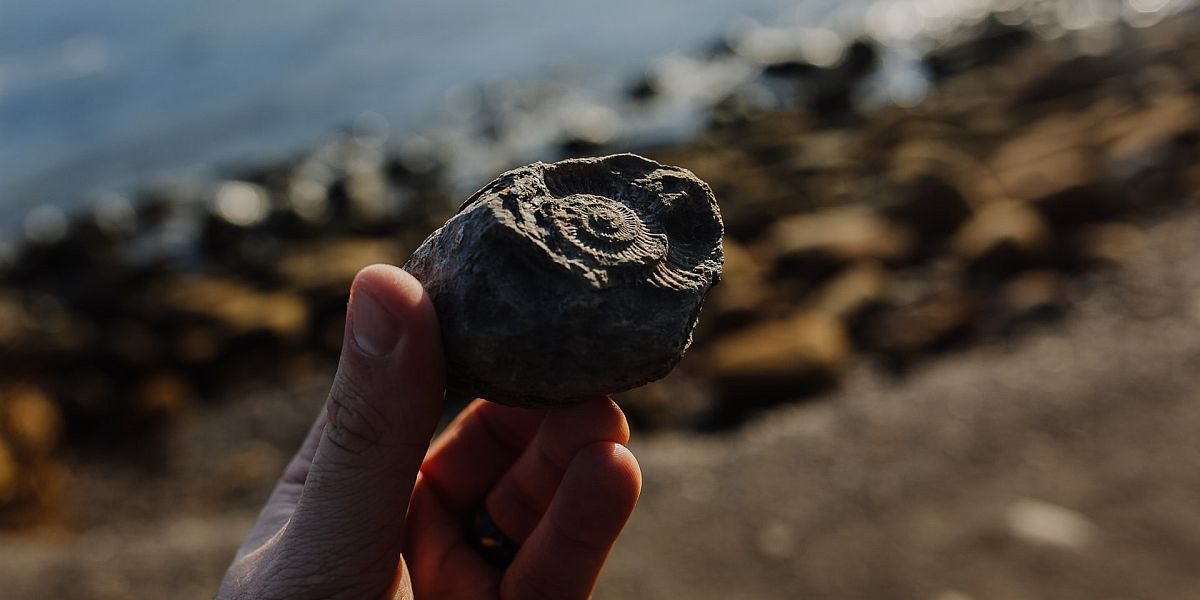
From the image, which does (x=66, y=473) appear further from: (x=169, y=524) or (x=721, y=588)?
(x=721, y=588)

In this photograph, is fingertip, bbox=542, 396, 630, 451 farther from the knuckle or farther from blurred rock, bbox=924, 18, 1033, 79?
blurred rock, bbox=924, 18, 1033, 79

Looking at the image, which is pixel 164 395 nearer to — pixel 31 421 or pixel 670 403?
pixel 31 421

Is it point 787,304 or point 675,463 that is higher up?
point 787,304

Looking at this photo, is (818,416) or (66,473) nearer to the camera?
(818,416)

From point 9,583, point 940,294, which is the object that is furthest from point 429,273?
point 940,294

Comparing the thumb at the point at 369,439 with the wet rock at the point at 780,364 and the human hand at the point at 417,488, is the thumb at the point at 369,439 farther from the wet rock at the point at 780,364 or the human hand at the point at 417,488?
the wet rock at the point at 780,364

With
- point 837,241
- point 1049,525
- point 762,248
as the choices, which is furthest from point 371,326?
point 762,248
